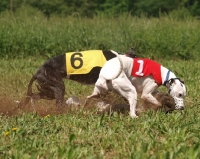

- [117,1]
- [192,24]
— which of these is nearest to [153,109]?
[192,24]

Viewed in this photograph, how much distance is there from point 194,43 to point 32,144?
438 inches

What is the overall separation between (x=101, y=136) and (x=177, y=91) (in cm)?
251

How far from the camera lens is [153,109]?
768cm

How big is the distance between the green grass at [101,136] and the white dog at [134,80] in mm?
373

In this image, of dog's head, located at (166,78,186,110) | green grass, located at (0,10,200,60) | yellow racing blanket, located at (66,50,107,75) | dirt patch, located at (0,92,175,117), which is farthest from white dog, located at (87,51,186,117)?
green grass, located at (0,10,200,60)

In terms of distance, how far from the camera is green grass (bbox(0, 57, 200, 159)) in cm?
488

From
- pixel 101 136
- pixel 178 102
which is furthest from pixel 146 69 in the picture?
pixel 101 136

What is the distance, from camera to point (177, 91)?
25.3ft

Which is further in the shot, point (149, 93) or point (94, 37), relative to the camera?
point (94, 37)

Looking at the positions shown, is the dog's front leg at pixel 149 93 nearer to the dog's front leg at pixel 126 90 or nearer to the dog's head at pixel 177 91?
the dog's head at pixel 177 91

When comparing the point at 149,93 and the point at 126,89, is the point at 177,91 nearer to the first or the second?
the point at 149,93

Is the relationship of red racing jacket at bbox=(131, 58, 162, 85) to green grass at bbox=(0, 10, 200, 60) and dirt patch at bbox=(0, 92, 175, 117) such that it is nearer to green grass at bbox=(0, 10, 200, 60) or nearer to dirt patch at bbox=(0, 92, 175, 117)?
dirt patch at bbox=(0, 92, 175, 117)

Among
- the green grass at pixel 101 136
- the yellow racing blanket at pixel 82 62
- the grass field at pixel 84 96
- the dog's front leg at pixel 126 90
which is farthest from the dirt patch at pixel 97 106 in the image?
the yellow racing blanket at pixel 82 62

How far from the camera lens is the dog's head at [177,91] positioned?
7652 millimetres
